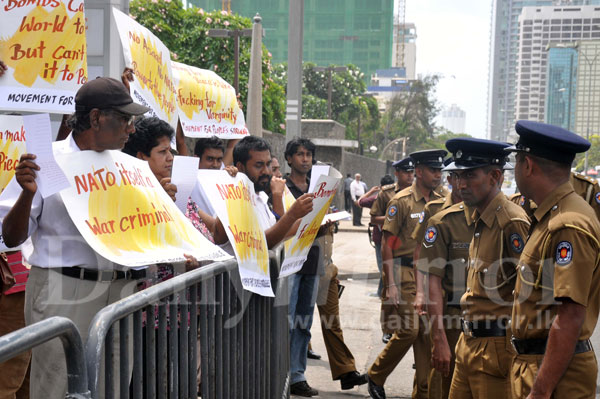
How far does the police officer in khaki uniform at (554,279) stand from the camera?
310 cm

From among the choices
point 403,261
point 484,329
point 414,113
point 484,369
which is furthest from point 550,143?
point 414,113

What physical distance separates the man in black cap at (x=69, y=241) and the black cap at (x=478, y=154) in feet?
6.14

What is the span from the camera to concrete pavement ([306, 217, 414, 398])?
6633mm

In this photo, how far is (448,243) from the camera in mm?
4863

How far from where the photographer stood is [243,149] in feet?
16.8

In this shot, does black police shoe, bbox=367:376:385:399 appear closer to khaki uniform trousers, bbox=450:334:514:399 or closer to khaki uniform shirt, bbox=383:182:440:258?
khaki uniform shirt, bbox=383:182:440:258

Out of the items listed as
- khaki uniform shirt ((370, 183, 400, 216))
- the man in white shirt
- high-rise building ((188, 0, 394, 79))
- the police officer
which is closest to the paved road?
khaki uniform shirt ((370, 183, 400, 216))

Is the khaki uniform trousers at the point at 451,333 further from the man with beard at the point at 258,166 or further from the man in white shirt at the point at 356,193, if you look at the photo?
the man in white shirt at the point at 356,193

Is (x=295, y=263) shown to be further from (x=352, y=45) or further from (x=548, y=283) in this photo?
(x=352, y=45)

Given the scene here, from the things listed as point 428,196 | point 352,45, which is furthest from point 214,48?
point 352,45

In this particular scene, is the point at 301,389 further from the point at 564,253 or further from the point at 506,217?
the point at 564,253

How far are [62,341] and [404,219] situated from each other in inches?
196

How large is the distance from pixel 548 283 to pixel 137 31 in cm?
333

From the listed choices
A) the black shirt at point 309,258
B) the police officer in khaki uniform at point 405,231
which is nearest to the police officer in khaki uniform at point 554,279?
the police officer in khaki uniform at point 405,231
